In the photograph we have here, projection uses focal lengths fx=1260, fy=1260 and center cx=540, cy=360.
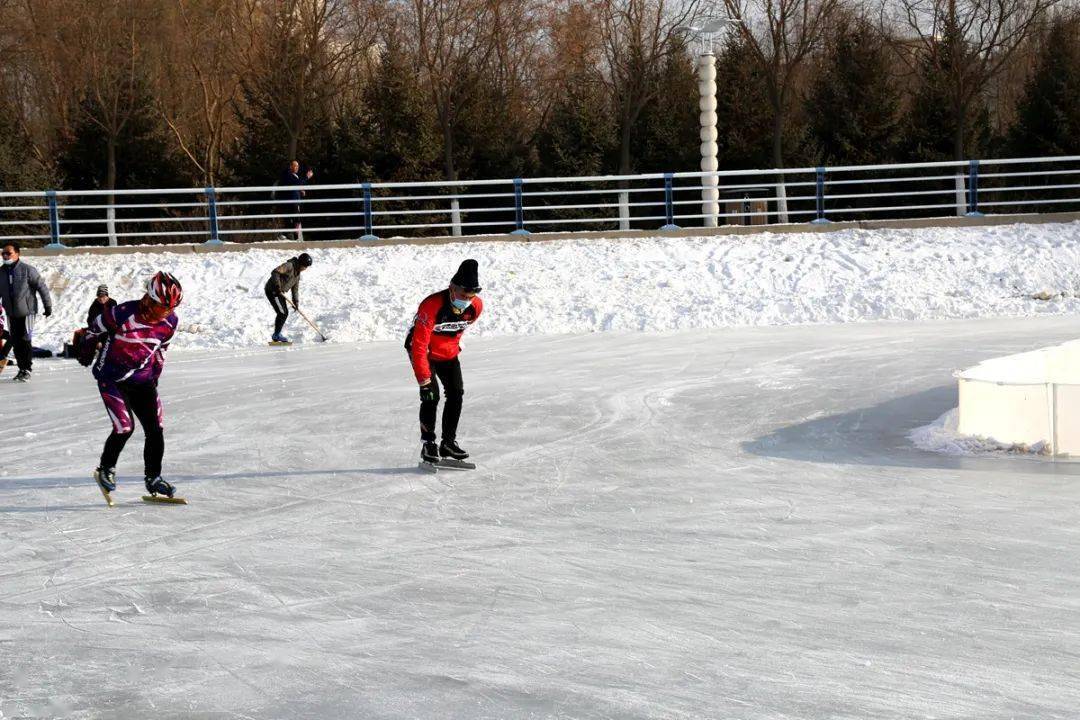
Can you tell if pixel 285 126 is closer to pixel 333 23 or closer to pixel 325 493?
pixel 333 23

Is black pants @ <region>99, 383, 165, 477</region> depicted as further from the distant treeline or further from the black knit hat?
the distant treeline

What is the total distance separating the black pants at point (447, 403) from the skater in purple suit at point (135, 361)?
1660mm

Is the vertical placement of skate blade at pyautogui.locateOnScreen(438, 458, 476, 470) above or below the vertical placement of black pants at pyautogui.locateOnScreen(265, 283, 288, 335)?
below

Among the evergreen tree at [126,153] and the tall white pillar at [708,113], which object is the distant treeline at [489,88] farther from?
the tall white pillar at [708,113]

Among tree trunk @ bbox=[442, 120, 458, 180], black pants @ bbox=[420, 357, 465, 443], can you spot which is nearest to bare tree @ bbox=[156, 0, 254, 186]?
tree trunk @ bbox=[442, 120, 458, 180]

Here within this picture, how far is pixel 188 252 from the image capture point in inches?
826

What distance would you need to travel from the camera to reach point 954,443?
823cm

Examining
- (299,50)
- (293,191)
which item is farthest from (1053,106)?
(299,50)

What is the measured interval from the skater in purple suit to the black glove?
159 cm

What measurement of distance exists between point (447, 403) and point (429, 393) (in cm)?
32

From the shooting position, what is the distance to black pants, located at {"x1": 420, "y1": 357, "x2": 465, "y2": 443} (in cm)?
802

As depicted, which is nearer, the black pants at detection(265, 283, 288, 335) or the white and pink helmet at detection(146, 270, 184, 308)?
the white and pink helmet at detection(146, 270, 184, 308)

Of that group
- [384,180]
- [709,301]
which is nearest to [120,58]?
[384,180]

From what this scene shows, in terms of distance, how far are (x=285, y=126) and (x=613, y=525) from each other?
2649cm
